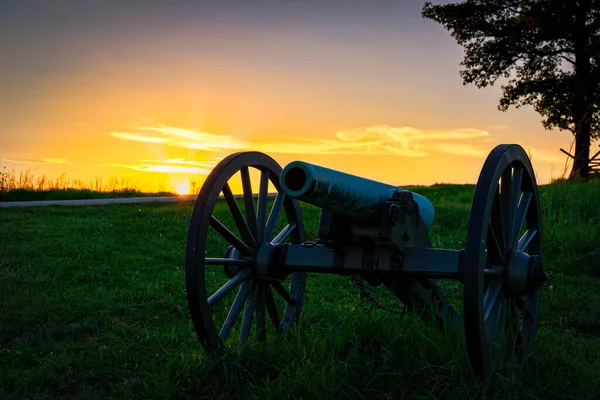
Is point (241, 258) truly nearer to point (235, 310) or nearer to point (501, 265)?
point (235, 310)

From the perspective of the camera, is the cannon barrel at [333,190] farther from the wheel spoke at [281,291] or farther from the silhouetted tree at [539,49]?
the silhouetted tree at [539,49]

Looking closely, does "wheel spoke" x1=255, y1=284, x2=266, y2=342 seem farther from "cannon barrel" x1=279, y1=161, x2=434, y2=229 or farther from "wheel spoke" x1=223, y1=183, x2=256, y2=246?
"cannon barrel" x1=279, y1=161, x2=434, y2=229

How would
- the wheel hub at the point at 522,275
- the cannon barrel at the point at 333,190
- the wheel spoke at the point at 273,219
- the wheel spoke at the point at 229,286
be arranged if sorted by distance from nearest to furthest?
the cannon barrel at the point at 333,190 → the wheel hub at the point at 522,275 → the wheel spoke at the point at 229,286 → the wheel spoke at the point at 273,219

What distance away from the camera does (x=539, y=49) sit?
26.5 m

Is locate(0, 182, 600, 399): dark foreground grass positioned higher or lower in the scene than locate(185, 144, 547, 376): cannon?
lower

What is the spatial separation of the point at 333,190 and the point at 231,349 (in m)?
1.43

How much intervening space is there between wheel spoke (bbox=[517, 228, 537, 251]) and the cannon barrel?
137 centimetres

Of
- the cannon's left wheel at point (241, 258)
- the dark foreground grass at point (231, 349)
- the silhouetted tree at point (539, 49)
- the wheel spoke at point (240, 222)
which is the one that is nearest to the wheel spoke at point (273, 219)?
the cannon's left wheel at point (241, 258)

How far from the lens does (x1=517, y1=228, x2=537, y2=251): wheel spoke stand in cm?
539

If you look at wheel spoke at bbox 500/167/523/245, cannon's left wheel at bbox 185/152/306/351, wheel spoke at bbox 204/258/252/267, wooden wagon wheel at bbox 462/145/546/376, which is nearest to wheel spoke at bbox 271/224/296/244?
cannon's left wheel at bbox 185/152/306/351

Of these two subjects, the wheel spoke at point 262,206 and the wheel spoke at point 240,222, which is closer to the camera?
the wheel spoke at point 240,222

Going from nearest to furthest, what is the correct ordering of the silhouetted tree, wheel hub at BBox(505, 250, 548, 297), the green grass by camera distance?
wheel hub at BBox(505, 250, 548, 297)
the green grass
the silhouetted tree

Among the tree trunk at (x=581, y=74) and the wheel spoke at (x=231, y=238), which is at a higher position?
the tree trunk at (x=581, y=74)

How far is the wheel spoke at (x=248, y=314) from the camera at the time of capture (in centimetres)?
518
